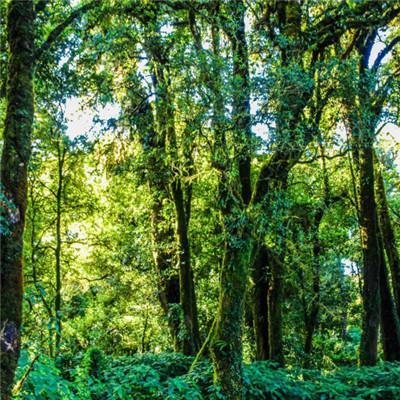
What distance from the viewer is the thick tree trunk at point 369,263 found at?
1066 centimetres

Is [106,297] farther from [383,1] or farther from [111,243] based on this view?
[383,1]

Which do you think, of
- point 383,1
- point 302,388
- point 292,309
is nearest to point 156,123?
point 383,1

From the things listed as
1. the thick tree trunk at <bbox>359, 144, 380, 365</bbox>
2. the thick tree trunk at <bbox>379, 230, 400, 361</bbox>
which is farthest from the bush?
the thick tree trunk at <bbox>379, 230, 400, 361</bbox>

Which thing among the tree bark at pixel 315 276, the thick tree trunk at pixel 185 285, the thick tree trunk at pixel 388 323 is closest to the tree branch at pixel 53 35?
the thick tree trunk at pixel 185 285

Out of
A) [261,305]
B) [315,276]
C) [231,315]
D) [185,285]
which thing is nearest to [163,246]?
[185,285]

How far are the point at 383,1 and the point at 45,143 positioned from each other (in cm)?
990

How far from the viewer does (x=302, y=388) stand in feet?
25.3

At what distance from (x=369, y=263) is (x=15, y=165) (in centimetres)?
927

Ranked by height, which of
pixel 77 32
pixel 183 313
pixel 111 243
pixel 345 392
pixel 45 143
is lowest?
pixel 345 392

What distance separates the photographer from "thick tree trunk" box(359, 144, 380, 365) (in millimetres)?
10664

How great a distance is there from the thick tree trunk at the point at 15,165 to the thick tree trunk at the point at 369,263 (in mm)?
8165

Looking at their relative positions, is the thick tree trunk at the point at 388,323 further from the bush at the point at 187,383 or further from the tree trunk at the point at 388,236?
the tree trunk at the point at 388,236

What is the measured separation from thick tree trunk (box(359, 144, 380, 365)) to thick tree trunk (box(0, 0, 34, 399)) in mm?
8165

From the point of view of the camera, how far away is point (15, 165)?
426 centimetres
